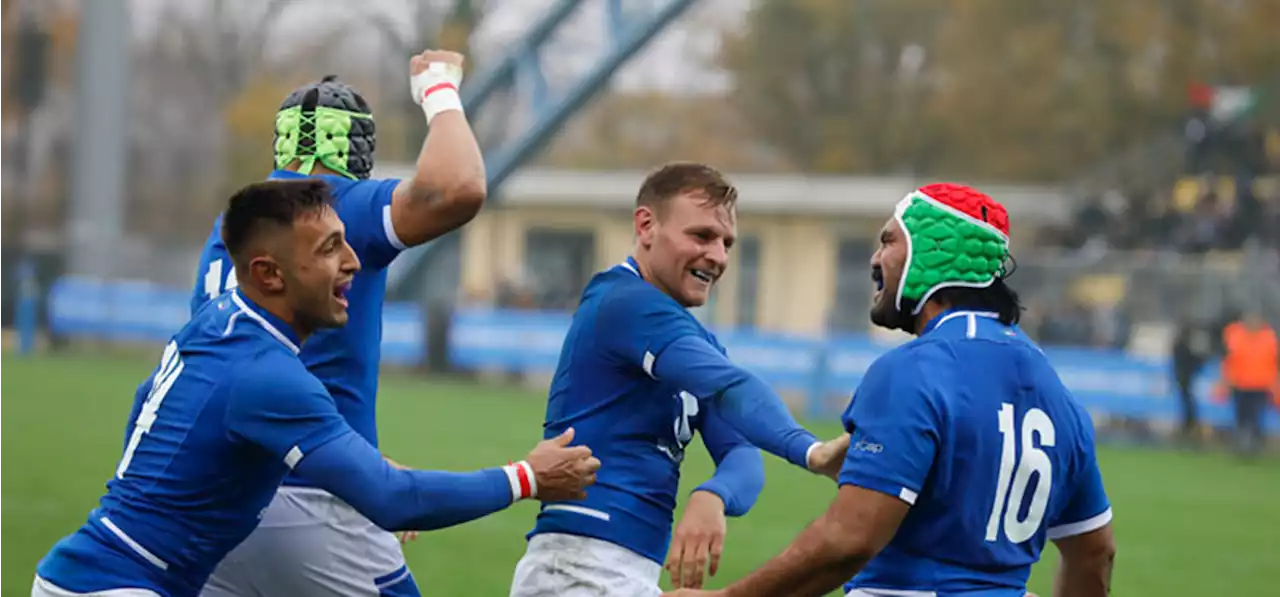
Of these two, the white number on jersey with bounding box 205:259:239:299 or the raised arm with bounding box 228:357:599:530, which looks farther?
the white number on jersey with bounding box 205:259:239:299

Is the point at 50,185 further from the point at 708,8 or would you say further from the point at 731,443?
the point at 731,443

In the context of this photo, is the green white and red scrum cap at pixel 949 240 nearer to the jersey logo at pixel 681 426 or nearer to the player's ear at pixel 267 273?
the jersey logo at pixel 681 426

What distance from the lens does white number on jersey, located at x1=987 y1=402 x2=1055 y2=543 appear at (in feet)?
13.2

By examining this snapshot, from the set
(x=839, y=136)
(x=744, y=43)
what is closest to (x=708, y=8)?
(x=744, y=43)

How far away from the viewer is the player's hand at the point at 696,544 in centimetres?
438

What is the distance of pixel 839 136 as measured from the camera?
148 ft

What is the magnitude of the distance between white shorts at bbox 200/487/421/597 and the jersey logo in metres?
0.93

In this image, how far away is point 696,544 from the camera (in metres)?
4.43

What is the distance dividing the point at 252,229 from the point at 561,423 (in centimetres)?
111

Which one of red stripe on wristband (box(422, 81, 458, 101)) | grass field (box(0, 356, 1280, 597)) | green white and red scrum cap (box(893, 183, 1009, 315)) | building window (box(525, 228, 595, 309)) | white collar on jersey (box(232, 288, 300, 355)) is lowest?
grass field (box(0, 356, 1280, 597))

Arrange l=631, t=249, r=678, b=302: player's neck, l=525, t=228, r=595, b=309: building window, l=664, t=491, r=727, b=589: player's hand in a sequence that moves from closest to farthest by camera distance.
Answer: l=664, t=491, r=727, b=589: player's hand, l=631, t=249, r=678, b=302: player's neck, l=525, t=228, r=595, b=309: building window

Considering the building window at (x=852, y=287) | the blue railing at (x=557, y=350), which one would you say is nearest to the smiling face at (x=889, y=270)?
the blue railing at (x=557, y=350)

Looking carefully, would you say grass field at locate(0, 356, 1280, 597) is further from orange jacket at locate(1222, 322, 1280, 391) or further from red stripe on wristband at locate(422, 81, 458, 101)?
red stripe on wristband at locate(422, 81, 458, 101)

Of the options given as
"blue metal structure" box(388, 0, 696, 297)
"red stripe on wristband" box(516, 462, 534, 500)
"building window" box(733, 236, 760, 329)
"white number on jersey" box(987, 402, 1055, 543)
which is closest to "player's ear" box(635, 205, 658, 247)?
"red stripe on wristband" box(516, 462, 534, 500)
